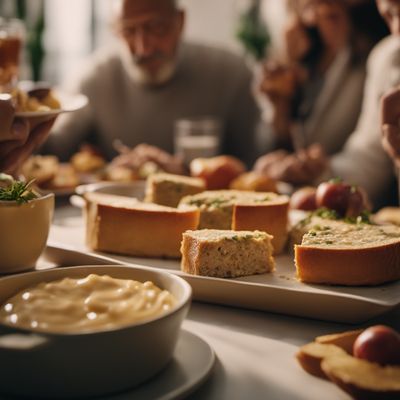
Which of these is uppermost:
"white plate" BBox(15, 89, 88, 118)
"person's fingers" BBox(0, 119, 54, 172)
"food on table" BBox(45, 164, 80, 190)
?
"white plate" BBox(15, 89, 88, 118)

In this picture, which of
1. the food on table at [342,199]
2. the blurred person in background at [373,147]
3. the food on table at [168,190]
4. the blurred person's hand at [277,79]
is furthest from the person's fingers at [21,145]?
the blurred person's hand at [277,79]

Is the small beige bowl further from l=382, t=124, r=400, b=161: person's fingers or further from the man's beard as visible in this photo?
the man's beard

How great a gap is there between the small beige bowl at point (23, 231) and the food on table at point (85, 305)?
285mm

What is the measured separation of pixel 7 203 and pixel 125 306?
419mm

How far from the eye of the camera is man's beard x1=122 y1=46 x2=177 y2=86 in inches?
140

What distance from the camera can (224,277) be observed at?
3.82ft

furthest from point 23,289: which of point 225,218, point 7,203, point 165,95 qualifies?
point 165,95

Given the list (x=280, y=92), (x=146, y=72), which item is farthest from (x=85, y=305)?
(x=146, y=72)

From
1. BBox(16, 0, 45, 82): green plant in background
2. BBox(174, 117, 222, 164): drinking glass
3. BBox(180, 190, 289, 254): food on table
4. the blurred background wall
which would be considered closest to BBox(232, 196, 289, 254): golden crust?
BBox(180, 190, 289, 254): food on table

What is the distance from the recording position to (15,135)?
52.5 inches

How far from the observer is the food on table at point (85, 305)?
81 centimetres

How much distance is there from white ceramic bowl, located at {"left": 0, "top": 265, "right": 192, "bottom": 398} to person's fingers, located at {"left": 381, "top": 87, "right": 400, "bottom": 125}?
0.84 meters

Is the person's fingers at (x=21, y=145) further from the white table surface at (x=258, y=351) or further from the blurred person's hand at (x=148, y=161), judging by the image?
the blurred person's hand at (x=148, y=161)

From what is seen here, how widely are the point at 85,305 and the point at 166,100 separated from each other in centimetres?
316
